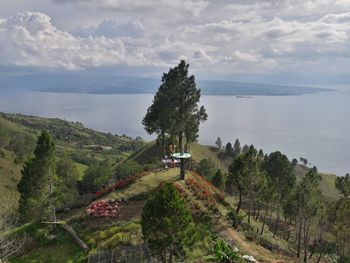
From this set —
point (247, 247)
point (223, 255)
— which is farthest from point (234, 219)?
point (223, 255)

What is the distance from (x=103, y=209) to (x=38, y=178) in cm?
1022

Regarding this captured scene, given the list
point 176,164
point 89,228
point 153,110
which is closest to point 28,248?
point 89,228

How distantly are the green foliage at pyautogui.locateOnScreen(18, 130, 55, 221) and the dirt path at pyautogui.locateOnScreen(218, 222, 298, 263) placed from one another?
19516 millimetres

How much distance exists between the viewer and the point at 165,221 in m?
23.5

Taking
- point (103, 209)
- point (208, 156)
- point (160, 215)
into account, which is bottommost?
point (208, 156)

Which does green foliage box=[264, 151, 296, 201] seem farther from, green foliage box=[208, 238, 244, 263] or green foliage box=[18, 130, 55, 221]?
green foliage box=[208, 238, 244, 263]

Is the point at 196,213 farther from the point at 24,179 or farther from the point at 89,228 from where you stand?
the point at 24,179

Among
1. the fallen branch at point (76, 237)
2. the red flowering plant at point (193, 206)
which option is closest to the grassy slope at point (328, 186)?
the red flowering plant at point (193, 206)

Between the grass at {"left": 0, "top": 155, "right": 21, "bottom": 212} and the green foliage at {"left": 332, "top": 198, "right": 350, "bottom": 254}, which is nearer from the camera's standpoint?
the green foliage at {"left": 332, "top": 198, "right": 350, "bottom": 254}

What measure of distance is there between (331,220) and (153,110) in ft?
99.7

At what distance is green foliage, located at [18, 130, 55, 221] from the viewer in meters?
39.7

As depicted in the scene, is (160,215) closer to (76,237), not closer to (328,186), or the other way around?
(76,237)

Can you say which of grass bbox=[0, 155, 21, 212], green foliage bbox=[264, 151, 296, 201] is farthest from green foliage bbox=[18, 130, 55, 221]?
grass bbox=[0, 155, 21, 212]

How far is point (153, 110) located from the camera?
56.2 m
